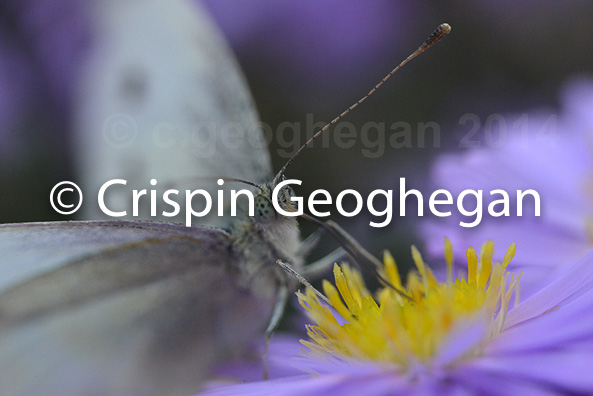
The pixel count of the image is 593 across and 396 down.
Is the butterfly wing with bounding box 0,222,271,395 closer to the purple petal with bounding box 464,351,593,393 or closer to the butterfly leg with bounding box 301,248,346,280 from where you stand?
the butterfly leg with bounding box 301,248,346,280

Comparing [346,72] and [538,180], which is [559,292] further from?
[346,72]

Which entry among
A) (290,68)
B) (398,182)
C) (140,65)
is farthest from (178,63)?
(398,182)

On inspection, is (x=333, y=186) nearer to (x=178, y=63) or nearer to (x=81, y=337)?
(x=178, y=63)

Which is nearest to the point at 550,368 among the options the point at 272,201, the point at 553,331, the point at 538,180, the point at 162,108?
the point at 553,331

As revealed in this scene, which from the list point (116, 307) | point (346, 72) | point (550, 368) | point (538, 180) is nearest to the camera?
point (550, 368)

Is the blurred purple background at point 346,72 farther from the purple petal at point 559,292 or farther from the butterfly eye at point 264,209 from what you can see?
the purple petal at point 559,292

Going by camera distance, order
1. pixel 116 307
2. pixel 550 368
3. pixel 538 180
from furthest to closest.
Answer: pixel 538 180
pixel 116 307
pixel 550 368
